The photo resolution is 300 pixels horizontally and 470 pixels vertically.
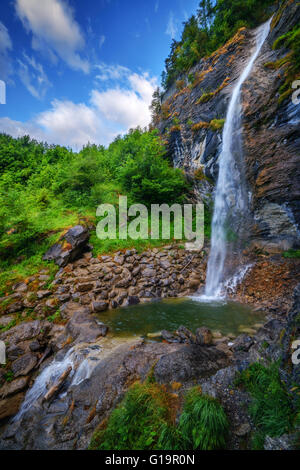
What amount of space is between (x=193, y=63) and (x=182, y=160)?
10.8 m

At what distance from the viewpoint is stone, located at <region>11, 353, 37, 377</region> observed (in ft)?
12.4

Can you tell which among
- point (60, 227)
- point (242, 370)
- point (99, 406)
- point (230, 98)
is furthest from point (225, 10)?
point (99, 406)

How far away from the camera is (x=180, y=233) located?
1081 centimetres

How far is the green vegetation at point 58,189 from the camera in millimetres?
8031

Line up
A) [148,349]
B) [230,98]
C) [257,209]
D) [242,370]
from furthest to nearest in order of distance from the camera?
1. [230,98]
2. [257,209]
3. [148,349]
4. [242,370]

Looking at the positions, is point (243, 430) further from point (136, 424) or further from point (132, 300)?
point (132, 300)

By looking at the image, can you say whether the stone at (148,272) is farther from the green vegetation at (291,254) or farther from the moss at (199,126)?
the moss at (199,126)

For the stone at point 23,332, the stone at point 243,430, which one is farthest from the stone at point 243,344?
the stone at point 23,332

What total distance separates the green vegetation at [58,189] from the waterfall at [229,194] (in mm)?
3530

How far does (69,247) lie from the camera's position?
8148 mm

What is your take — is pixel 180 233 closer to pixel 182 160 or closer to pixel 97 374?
pixel 182 160

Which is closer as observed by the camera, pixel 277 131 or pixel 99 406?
pixel 99 406

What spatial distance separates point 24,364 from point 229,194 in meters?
10.3

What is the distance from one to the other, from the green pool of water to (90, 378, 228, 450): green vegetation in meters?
2.48
